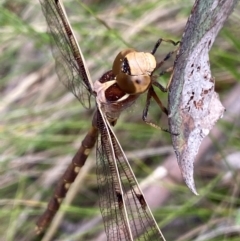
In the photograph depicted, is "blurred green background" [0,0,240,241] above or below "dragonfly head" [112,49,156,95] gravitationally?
above

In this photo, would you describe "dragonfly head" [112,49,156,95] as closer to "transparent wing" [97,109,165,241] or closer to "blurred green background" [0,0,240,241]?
"transparent wing" [97,109,165,241]

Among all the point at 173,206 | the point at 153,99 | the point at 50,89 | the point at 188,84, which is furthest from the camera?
the point at 50,89

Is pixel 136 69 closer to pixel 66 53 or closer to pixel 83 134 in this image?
pixel 66 53

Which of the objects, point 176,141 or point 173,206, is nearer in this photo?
point 176,141

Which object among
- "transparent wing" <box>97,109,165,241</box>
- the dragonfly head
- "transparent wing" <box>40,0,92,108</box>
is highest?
"transparent wing" <box>40,0,92,108</box>

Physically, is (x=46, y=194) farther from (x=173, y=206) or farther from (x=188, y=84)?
(x=188, y=84)

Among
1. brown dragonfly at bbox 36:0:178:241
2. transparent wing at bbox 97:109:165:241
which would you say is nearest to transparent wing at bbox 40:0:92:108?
brown dragonfly at bbox 36:0:178:241

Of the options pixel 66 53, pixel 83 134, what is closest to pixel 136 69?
pixel 66 53

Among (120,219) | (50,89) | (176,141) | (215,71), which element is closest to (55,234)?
(50,89)
